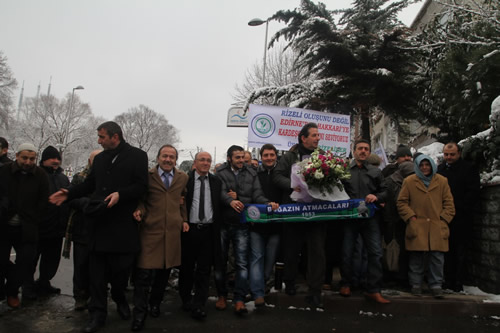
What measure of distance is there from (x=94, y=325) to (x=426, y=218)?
4.17 meters

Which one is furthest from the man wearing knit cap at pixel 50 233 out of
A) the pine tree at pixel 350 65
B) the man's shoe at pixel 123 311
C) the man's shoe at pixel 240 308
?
the pine tree at pixel 350 65

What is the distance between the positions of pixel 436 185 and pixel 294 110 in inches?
137

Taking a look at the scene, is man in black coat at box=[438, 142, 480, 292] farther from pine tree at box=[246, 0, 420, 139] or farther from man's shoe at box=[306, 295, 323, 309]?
pine tree at box=[246, 0, 420, 139]

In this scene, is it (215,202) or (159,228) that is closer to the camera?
(159,228)

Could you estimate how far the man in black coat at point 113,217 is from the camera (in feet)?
13.9

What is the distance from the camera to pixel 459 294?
208 inches

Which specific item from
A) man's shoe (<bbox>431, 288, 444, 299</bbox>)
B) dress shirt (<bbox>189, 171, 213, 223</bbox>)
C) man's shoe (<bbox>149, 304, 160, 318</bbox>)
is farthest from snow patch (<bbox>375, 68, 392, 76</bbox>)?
man's shoe (<bbox>149, 304, 160, 318</bbox>)

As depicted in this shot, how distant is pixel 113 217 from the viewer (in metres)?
4.30

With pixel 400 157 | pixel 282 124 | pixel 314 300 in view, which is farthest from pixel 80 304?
pixel 400 157

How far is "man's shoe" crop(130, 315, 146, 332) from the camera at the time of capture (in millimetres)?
4191

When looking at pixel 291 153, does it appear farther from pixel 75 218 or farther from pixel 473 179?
pixel 75 218

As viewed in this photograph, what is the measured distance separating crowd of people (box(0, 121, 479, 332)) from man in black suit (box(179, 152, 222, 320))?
0.5 inches

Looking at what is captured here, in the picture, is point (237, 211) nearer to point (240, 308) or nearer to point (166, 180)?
point (166, 180)

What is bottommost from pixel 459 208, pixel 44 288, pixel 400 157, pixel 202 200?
pixel 44 288
